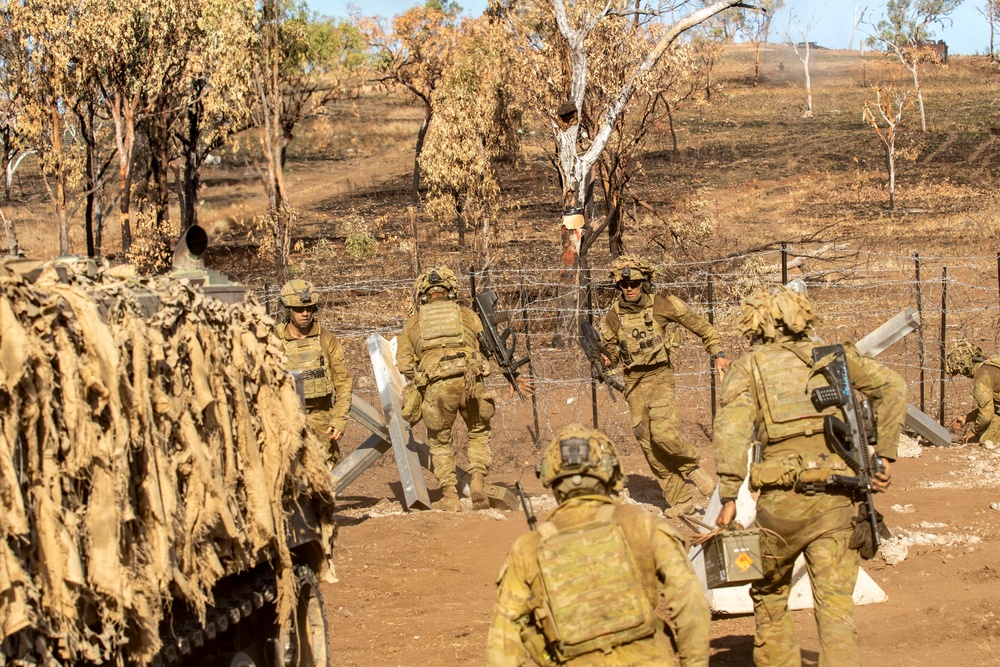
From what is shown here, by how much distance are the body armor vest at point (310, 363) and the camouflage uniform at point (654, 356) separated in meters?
2.27

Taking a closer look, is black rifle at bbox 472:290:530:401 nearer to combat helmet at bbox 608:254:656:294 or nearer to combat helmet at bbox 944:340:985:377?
combat helmet at bbox 608:254:656:294

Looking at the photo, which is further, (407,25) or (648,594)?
(407,25)

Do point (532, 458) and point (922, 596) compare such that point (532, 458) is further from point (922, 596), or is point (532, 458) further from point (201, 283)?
point (201, 283)

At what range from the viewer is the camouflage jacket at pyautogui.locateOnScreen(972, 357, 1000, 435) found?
41.1 ft

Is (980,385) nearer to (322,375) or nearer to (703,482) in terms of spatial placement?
(703,482)

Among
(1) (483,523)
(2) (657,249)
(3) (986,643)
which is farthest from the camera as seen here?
(2) (657,249)

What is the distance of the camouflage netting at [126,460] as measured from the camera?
3764mm

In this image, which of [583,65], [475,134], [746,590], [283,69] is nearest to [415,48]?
[283,69]

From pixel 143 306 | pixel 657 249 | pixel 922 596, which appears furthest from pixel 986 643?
pixel 657 249

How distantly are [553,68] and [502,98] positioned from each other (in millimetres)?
4984

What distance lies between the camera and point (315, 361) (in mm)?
9477

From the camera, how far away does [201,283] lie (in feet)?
19.5

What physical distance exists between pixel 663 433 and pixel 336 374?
2.63 meters

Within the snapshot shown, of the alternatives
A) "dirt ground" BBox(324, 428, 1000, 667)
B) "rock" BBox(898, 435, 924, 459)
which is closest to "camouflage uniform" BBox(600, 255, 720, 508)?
"dirt ground" BBox(324, 428, 1000, 667)
